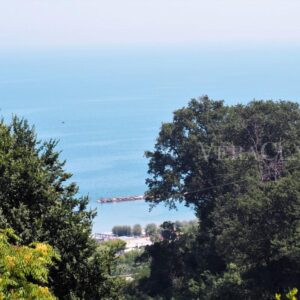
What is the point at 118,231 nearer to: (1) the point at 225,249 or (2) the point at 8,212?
(1) the point at 225,249

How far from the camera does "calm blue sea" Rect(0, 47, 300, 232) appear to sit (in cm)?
6412

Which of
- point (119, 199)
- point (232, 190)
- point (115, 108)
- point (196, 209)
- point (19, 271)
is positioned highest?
point (115, 108)

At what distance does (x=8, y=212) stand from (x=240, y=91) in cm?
12171

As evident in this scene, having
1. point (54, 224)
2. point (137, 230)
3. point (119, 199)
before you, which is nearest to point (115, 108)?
point (119, 199)

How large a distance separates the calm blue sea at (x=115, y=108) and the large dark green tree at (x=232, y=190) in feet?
59.2

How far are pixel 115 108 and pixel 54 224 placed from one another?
108435 millimetres

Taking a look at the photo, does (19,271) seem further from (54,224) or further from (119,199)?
(119,199)

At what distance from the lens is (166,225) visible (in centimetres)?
3016

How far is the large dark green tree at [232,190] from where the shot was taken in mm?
21406

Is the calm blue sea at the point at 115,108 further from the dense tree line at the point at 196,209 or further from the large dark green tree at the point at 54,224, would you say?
the large dark green tree at the point at 54,224

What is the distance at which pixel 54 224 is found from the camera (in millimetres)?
13242

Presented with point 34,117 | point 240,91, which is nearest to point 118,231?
point 34,117

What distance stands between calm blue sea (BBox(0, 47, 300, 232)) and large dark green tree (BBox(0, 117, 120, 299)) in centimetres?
3216

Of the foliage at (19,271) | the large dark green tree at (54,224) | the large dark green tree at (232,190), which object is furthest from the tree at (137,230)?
the foliage at (19,271)
